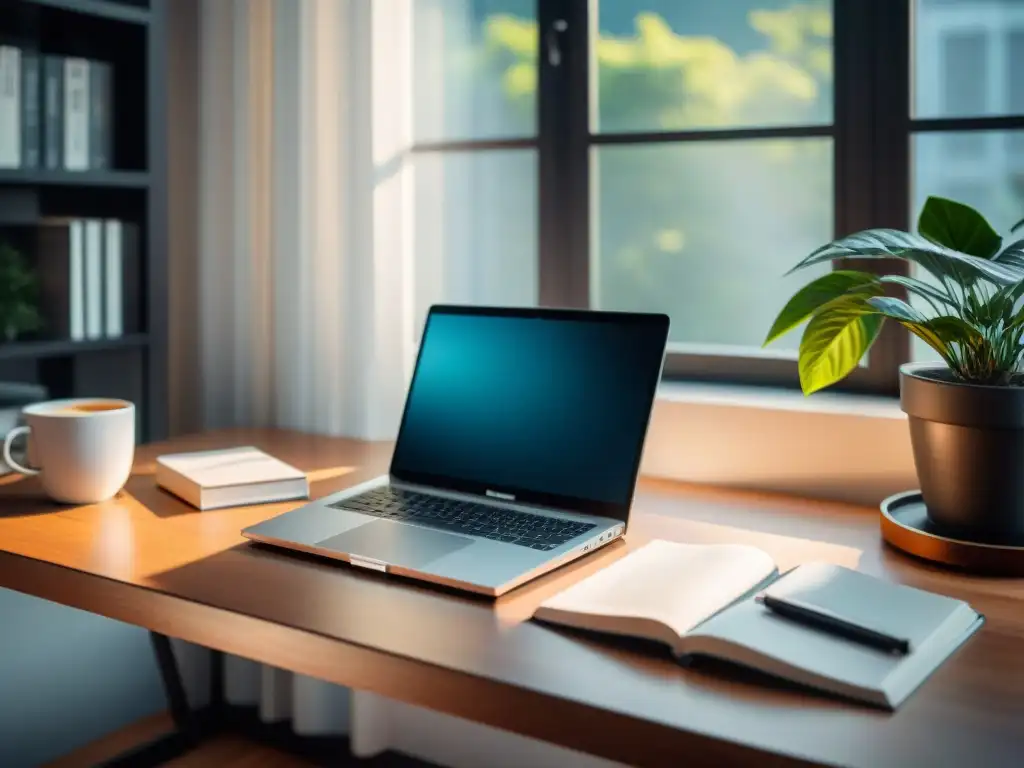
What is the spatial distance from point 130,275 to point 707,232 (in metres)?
1.01

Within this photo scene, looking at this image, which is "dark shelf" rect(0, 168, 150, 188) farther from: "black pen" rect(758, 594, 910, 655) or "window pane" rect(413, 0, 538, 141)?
"black pen" rect(758, 594, 910, 655)

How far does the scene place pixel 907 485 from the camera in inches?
56.8

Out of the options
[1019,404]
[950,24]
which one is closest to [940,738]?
[1019,404]

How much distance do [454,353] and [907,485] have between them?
0.63 metres

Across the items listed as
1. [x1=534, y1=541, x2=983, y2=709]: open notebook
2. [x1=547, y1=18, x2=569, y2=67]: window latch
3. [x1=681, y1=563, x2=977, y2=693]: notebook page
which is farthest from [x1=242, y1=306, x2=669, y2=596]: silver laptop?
[x1=547, y1=18, x2=569, y2=67]: window latch

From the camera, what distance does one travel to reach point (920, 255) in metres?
1.12

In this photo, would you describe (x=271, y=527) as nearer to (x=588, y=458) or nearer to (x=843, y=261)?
(x=588, y=458)

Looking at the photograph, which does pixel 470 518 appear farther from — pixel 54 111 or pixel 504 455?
pixel 54 111

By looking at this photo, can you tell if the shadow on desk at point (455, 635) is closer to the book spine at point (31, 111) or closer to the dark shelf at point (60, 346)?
the dark shelf at point (60, 346)

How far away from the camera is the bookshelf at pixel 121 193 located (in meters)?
1.84

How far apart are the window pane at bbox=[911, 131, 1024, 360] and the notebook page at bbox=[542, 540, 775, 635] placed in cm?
68

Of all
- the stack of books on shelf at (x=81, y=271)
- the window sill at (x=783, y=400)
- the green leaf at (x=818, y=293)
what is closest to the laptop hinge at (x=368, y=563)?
the green leaf at (x=818, y=293)

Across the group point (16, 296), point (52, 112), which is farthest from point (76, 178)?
point (16, 296)

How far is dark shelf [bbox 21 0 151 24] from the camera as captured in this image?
1.73 meters
